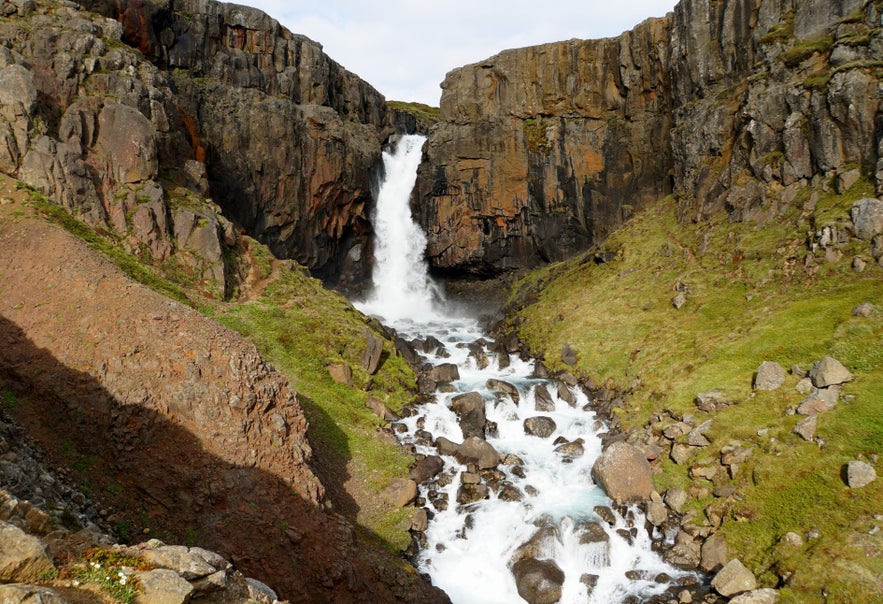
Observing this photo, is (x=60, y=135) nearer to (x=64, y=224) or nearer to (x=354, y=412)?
(x=64, y=224)

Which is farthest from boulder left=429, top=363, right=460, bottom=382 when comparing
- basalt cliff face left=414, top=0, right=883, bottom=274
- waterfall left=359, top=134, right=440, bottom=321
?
waterfall left=359, top=134, right=440, bottom=321

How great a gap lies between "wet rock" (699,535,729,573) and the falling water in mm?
1184

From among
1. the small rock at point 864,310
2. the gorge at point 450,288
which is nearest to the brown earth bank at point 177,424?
the gorge at point 450,288

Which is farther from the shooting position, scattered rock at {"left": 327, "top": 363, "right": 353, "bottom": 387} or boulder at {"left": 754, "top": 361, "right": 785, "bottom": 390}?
scattered rock at {"left": 327, "top": 363, "right": 353, "bottom": 387}

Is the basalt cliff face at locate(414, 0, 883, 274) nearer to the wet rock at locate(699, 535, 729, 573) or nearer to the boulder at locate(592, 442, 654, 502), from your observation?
the boulder at locate(592, 442, 654, 502)

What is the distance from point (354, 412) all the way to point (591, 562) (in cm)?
1503

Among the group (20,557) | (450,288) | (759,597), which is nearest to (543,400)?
(759,597)

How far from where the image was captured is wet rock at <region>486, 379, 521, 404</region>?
3613 cm

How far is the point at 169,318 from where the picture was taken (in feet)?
70.2

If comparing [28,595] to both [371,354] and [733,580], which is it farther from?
[371,354]

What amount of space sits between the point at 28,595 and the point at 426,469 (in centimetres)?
2242

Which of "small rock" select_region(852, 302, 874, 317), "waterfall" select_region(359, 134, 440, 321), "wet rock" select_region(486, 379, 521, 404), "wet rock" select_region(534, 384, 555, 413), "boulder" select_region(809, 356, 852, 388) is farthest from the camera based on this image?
"waterfall" select_region(359, 134, 440, 321)

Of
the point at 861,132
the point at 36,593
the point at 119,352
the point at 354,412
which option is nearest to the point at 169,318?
the point at 119,352

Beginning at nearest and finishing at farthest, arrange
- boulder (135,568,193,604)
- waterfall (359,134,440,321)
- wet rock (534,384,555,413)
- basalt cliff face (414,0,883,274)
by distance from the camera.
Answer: boulder (135,568,193,604)
wet rock (534,384,555,413)
basalt cliff face (414,0,883,274)
waterfall (359,134,440,321)
